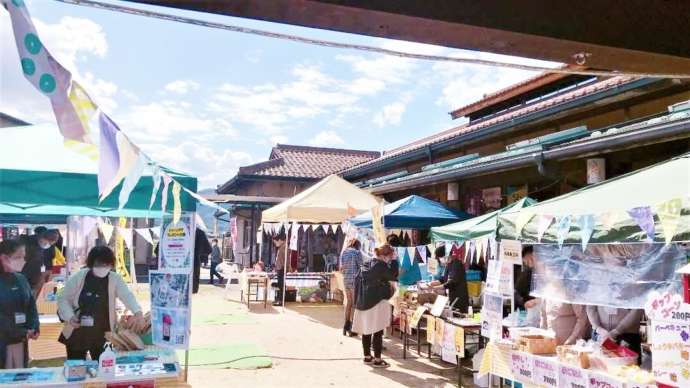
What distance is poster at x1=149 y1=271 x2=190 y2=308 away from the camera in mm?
4719

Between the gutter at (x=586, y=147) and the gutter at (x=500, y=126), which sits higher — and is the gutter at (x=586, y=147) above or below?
below

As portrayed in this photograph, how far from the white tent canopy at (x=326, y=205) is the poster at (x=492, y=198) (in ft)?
10.3

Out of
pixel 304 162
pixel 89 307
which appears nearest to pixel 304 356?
pixel 89 307

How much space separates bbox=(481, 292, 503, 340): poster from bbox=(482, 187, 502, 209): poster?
494cm

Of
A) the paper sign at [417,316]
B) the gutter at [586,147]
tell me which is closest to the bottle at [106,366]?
the paper sign at [417,316]

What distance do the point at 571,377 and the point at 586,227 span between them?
1.31m

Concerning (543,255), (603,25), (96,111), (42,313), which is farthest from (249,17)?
(42,313)

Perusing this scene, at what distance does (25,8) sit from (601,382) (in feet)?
15.2

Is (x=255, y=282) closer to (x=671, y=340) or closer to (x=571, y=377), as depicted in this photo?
(x=571, y=377)

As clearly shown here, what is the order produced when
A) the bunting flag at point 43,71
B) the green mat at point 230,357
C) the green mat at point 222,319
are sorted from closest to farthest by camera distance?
1. the bunting flag at point 43,71
2. the green mat at point 230,357
3. the green mat at point 222,319

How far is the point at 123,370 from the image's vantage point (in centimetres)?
414

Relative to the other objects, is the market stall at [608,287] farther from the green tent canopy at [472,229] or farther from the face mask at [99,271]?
the face mask at [99,271]

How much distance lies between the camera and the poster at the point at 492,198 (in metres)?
10.9

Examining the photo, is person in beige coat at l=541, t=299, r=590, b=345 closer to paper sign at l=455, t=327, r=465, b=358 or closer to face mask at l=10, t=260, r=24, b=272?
paper sign at l=455, t=327, r=465, b=358
